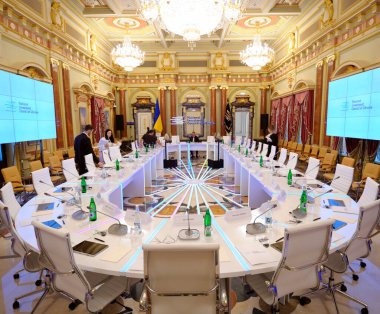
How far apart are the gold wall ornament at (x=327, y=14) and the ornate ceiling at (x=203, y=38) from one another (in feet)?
4.17

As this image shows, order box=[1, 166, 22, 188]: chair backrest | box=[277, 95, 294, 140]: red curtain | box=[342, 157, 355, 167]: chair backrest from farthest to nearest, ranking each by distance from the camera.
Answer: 1. box=[277, 95, 294, 140]: red curtain
2. box=[342, 157, 355, 167]: chair backrest
3. box=[1, 166, 22, 188]: chair backrest

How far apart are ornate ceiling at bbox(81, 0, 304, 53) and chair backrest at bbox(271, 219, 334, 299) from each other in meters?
6.50

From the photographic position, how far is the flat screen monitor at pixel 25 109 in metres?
5.30

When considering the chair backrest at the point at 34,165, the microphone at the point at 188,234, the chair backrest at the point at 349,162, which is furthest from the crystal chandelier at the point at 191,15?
the chair backrest at the point at 34,165

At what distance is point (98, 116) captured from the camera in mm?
10992

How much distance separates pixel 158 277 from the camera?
148cm

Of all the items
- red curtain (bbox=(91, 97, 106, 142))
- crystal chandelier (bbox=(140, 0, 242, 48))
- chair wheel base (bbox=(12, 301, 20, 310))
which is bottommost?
chair wheel base (bbox=(12, 301, 20, 310))

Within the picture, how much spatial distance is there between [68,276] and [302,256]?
1644 millimetres

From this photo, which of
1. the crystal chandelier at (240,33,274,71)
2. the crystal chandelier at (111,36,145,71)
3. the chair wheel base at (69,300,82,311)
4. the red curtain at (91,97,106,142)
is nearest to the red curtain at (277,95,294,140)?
the crystal chandelier at (240,33,274,71)

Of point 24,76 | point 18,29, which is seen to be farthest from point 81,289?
point 18,29

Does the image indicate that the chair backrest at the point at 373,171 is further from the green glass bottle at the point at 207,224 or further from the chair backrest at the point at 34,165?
the chair backrest at the point at 34,165

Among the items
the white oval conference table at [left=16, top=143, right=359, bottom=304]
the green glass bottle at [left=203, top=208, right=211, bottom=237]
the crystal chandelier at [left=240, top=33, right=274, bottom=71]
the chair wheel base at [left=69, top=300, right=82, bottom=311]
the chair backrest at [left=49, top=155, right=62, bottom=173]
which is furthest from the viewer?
the crystal chandelier at [left=240, top=33, right=274, bottom=71]

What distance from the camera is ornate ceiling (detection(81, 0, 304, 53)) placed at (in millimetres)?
8664

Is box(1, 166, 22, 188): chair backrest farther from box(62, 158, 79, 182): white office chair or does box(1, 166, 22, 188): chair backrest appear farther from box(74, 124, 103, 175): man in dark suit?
box(74, 124, 103, 175): man in dark suit
